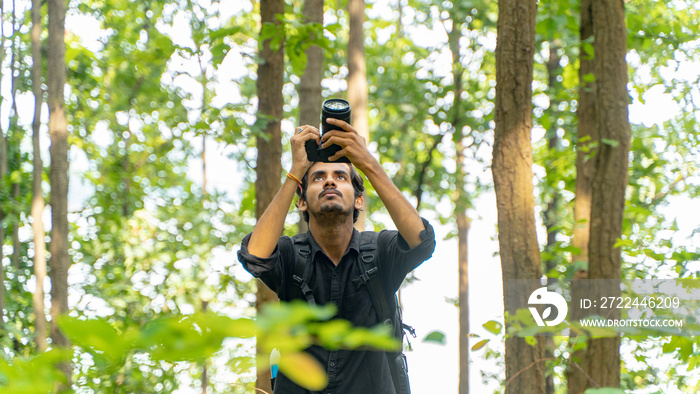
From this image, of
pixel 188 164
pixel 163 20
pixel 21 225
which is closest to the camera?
pixel 21 225

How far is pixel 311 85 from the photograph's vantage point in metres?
6.83

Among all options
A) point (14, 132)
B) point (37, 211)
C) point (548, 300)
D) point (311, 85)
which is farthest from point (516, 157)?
point (14, 132)

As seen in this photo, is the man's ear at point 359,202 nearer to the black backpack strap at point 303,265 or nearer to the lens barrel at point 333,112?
the black backpack strap at point 303,265

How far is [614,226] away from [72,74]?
8.67m

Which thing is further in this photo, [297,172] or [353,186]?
[353,186]

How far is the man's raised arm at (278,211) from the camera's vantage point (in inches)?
112

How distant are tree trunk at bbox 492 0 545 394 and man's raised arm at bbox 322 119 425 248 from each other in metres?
2.22

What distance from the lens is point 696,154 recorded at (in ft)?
25.7

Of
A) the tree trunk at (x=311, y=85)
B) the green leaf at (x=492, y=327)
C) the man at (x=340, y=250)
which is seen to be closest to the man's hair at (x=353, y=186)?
the man at (x=340, y=250)

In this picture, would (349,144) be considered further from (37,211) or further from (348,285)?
(37,211)

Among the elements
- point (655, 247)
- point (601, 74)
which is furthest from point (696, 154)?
point (601, 74)

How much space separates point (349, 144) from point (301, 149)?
1.03ft

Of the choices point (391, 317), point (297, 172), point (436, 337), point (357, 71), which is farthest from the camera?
point (357, 71)

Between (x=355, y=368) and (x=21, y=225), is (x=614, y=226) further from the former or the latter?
(x=21, y=225)
